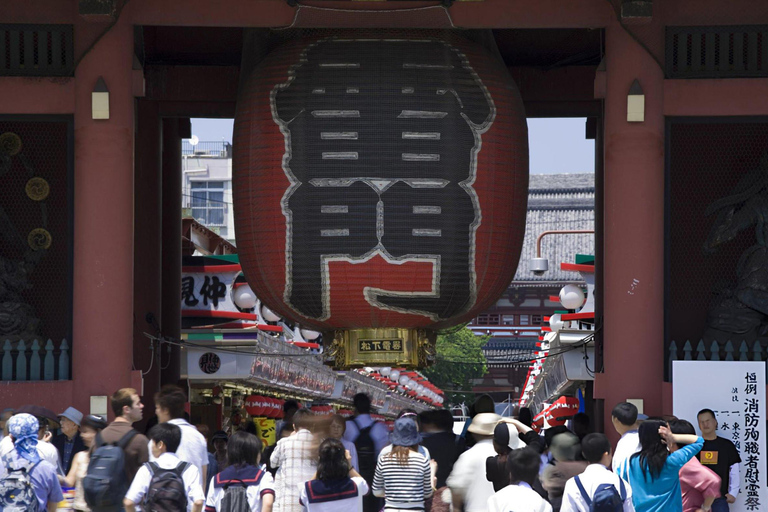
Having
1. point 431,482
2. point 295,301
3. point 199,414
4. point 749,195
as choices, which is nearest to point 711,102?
point 749,195

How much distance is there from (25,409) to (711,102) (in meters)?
7.35

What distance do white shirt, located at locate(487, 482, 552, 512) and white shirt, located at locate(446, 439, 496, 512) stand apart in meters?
1.57

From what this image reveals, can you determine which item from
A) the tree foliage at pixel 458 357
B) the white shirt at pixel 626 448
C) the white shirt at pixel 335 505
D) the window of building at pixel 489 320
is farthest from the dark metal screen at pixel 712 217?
the window of building at pixel 489 320

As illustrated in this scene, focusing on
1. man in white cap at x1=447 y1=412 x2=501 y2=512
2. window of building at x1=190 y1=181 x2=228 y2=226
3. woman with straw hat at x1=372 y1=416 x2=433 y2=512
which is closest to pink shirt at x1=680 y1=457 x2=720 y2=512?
man in white cap at x1=447 y1=412 x2=501 y2=512

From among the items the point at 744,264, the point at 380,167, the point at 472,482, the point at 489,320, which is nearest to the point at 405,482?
the point at 472,482

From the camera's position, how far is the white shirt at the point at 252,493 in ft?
31.6

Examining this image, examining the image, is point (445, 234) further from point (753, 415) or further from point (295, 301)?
point (753, 415)

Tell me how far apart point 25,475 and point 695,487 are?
16.5ft

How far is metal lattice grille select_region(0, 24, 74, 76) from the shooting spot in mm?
14172

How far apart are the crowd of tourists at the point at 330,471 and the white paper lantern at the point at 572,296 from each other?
12.1m

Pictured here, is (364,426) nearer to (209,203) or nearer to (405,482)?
(405,482)

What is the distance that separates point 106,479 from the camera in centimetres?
914

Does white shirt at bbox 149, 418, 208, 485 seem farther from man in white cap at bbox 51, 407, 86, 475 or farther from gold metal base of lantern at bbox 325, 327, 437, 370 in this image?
gold metal base of lantern at bbox 325, 327, 437, 370

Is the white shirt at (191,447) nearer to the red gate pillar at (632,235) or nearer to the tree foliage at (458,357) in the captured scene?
the red gate pillar at (632,235)
